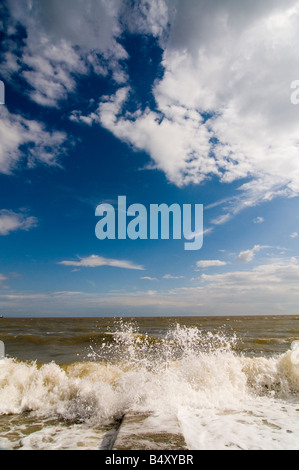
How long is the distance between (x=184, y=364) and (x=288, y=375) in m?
3.24

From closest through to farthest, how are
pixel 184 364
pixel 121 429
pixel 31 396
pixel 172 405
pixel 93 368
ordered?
pixel 121 429 → pixel 172 405 → pixel 31 396 → pixel 184 364 → pixel 93 368

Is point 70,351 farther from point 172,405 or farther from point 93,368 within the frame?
point 172,405

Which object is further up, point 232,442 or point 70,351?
point 232,442

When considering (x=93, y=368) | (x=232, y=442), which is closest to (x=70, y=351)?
(x=93, y=368)

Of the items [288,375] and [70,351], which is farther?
[70,351]

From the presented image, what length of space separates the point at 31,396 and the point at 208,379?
178 inches

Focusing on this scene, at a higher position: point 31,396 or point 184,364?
point 184,364

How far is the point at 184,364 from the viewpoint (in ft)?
24.6

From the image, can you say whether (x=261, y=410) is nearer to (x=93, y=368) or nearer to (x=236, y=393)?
(x=236, y=393)

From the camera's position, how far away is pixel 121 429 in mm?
4371

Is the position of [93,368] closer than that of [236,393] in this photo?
No
